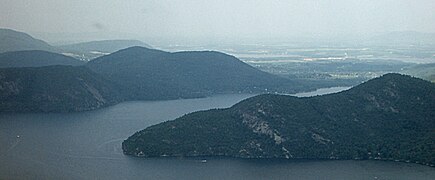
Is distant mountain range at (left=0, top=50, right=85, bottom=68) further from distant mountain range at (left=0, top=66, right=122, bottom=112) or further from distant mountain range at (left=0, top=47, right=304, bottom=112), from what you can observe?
distant mountain range at (left=0, top=66, right=122, bottom=112)

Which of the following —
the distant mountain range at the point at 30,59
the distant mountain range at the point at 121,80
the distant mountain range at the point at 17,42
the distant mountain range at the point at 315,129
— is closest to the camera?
the distant mountain range at the point at 315,129

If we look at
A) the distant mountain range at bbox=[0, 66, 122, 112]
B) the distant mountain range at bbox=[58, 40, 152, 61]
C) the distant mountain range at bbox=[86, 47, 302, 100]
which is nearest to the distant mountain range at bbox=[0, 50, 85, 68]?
the distant mountain range at bbox=[0, 66, 122, 112]

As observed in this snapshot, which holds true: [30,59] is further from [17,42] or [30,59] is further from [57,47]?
[57,47]

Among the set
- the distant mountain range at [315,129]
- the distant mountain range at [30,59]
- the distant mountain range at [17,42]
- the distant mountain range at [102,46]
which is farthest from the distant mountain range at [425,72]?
the distant mountain range at [102,46]

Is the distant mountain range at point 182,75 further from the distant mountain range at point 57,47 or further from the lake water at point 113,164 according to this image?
the lake water at point 113,164

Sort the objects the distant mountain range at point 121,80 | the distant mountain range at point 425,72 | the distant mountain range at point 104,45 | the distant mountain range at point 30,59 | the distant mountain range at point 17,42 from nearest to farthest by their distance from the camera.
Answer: the distant mountain range at point 121,80 → the distant mountain range at point 17,42 → the distant mountain range at point 30,59 → the distant mountain range at point 425,72 → the distant mountain range at point 104,45

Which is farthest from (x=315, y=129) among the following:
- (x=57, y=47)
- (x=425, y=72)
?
(x=57, y=47)
